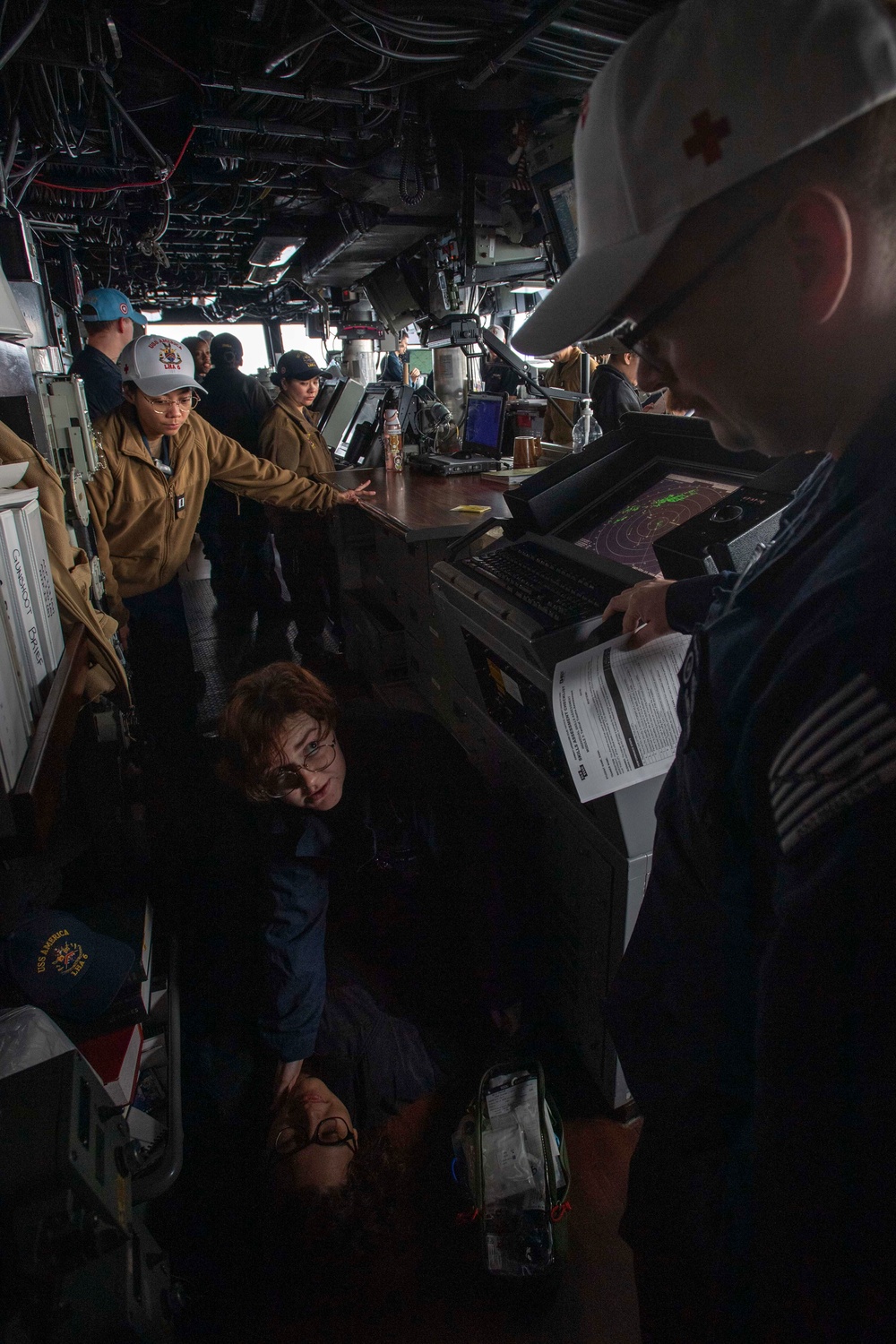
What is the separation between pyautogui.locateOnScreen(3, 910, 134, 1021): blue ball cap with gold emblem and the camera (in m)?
1.26

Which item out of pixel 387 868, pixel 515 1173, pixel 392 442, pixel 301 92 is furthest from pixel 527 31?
pixel 515 1173

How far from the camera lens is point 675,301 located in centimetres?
50

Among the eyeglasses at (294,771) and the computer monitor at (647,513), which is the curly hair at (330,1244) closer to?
the eyeglasses at (294,771)

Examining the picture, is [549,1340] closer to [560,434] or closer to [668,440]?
[668,440]

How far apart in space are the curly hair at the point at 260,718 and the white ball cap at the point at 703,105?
1073 mm

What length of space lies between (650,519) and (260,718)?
0.95 m

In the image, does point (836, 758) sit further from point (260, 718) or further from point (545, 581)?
point (260, 718)

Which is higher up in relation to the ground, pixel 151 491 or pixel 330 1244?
pixel 151 491

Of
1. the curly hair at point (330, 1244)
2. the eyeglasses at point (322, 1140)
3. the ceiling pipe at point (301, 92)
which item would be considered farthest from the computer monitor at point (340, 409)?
the curly hair at point (330, 1244)

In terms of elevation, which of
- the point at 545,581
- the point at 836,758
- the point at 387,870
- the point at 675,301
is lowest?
the point at 387,870

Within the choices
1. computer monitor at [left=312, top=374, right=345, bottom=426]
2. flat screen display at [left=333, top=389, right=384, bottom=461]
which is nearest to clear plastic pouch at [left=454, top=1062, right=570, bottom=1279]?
flat screen display at [left=333, top=389, right=384, bottom=461]

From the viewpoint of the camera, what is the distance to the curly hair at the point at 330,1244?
1338mm

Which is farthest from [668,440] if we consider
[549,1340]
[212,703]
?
[212,703]

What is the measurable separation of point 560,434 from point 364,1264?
3.94 meters
